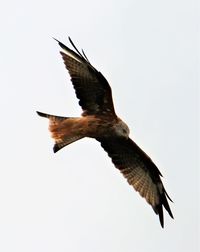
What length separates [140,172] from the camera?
17.8m

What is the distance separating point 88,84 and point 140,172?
78.9 inches

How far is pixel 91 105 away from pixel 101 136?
0.52m

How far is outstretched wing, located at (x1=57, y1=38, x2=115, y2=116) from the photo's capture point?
1642 cm

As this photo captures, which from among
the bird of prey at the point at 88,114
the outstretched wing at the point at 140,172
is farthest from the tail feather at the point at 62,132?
the outstretched wing at the point at 140,172

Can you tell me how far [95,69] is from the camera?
16.3 metres

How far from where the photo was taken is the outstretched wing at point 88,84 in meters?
16.4

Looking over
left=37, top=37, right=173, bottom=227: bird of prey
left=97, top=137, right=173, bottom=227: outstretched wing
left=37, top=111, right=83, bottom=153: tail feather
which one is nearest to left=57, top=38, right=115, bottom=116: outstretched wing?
left=37, top=37, right=173, bottom=227: bird of prey

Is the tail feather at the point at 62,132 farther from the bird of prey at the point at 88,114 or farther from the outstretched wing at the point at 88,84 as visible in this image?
the outstretched wing at the point at 88,84

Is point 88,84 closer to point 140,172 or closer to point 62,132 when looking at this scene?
point 62,132

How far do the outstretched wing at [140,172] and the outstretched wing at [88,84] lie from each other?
878 millimetres

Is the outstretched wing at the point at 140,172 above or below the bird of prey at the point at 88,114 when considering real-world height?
below

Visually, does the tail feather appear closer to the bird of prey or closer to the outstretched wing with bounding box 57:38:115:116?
the bird of prey

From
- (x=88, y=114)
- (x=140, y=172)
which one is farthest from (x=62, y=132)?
(x=140, y=172)

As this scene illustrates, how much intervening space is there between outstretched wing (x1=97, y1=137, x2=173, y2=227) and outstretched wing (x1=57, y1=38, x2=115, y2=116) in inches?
34.6
